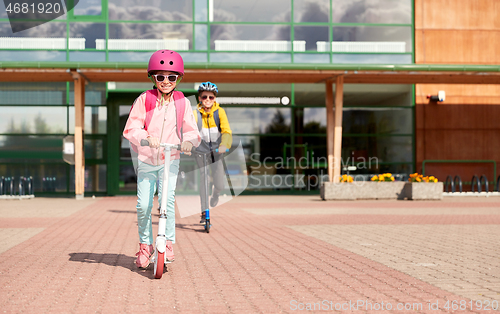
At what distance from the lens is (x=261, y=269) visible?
5363 millimetres

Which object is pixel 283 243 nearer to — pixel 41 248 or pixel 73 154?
pixel 41 248

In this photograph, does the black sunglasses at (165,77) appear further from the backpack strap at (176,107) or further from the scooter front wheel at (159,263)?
the scooter front wheel at (159,263)

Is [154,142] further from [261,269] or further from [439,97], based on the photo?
[439,97]

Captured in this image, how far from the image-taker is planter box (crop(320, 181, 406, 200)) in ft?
57.4

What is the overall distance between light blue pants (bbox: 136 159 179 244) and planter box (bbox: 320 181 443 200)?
12621mm

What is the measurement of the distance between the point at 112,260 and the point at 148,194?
1191 mm

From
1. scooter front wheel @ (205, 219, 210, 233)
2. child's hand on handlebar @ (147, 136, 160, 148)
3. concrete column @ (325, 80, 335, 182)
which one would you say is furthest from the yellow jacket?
concrete column @ (325, 80, 335, 182)

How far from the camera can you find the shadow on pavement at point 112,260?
5.30 metres

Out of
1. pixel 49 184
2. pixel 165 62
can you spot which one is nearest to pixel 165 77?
pixel 165 62

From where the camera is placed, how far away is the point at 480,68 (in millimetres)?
17297

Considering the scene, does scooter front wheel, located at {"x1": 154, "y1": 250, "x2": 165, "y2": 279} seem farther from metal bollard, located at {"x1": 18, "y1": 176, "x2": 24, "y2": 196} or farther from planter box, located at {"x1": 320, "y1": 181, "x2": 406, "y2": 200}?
metal bollard, located at {"x1": 18, "y1": 176, "x2": 24, "y2": 196}

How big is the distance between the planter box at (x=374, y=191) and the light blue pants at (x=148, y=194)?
12621 millimetres

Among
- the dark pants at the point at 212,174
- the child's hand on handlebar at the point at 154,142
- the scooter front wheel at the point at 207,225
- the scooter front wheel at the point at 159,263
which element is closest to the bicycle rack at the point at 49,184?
the dark pants at the point at 212,174

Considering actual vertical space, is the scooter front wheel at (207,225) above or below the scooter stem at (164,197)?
below
